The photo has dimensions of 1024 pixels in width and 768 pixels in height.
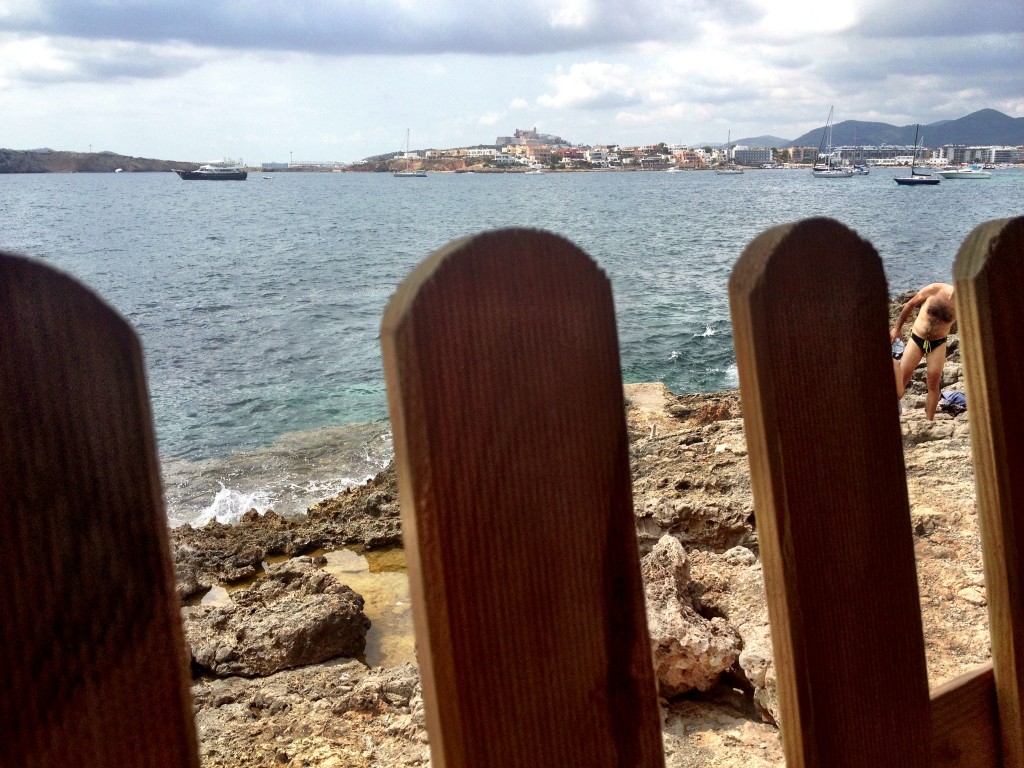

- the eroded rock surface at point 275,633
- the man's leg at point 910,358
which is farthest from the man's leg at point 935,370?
the eroded rock surface at point 275,633

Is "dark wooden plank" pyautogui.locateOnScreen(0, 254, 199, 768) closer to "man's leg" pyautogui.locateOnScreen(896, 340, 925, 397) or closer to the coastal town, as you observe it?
"man's leg" pyautogui.locateOnScreen(896, 340, 925, 397)

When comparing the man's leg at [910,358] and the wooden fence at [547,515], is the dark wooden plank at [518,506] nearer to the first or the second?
the wooden fence at [547,515]

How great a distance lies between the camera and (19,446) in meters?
0.53

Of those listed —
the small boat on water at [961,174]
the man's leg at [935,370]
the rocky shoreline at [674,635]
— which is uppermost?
the small boat on water at [961,174]

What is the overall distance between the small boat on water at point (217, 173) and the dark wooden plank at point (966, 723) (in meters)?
119

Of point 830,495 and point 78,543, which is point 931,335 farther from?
point 78,543

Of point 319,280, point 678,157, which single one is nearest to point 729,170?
point 678,157

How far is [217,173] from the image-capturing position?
11119 cm

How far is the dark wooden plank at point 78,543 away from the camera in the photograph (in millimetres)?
533

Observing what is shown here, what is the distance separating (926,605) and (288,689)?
307cm

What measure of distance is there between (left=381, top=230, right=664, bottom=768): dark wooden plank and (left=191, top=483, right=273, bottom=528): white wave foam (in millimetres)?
9927

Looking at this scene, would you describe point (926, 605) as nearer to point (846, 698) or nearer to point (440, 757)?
point (846, 698)

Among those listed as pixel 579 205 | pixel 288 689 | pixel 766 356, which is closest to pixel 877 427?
pixel 766 356

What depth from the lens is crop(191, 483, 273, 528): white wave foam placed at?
34.3 ft
